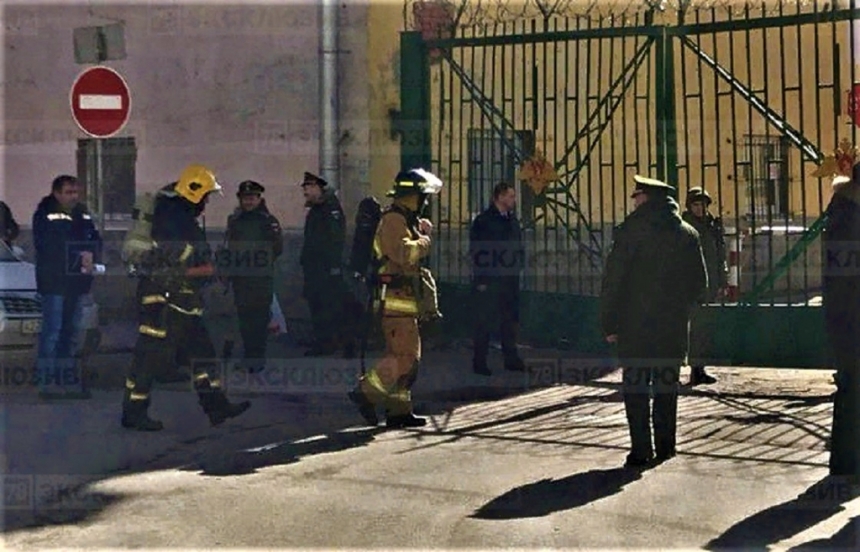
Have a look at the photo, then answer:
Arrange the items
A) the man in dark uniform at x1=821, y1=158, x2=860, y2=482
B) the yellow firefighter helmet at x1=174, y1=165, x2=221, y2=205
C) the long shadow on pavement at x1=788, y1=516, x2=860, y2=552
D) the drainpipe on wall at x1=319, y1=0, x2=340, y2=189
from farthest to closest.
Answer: the drainpipe on wall at x1=319, y1=0, x2=340, y2=189 → the yellow firefighter helmet at x1=174, y1=165, x2=221, y2=205 → the man in dark uniform at x1=821, y1=158, x2=860, y2=482 → the long shadow on pavement at x1=788, y1=516, x2=860, y2=552

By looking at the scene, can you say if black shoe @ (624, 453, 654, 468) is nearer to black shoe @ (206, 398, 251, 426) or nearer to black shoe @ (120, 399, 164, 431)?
black shoe @ (206, 398, 251, 426)

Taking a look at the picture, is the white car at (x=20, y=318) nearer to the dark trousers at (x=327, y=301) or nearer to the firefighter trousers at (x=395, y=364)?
the dark trousers at (x=327, y=301)

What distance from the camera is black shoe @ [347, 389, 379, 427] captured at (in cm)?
946

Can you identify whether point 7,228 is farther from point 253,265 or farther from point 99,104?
→ point 253,265

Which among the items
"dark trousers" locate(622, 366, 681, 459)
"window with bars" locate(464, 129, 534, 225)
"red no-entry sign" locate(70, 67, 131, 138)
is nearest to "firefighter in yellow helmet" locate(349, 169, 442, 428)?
"dark trousers" locate(622, 366, 681, 459)

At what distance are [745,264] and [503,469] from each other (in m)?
9.72

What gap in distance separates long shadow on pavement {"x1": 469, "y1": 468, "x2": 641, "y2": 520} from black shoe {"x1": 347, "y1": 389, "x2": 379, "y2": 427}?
77.8 inches

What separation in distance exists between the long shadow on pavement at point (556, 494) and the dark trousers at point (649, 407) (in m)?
0.21

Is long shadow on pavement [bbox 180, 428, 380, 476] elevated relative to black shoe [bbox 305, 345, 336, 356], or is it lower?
lower

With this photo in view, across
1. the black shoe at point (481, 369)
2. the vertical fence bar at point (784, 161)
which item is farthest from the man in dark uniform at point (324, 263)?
the vertical fence bar at point (784, 161)

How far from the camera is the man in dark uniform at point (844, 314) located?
756 centimetres

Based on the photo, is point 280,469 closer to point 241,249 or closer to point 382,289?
point 382,289

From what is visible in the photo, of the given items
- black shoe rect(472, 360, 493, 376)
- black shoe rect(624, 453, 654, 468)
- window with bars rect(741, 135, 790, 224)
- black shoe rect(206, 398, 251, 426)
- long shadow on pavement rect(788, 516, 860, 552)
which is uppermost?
window with bars rect(741, 135, 790, 224)

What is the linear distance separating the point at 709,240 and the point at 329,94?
4817 millimetres
